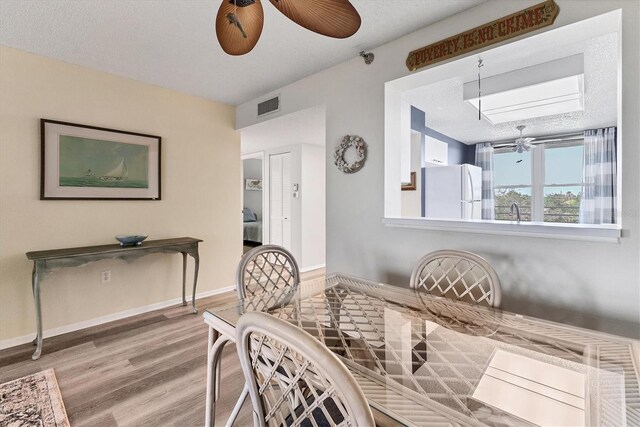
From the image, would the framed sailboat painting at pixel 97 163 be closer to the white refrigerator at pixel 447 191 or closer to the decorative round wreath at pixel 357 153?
the decorative round wreath at pixel 357 153

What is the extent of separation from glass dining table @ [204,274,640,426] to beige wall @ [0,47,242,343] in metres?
2.26

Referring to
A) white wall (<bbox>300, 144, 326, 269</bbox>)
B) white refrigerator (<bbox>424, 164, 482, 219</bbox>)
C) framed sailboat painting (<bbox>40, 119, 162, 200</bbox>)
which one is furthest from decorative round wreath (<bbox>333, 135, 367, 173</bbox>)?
white wall (<bbox>300, 144, 326, 269</bbox>)

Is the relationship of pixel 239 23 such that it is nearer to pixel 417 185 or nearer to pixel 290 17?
pixel 290 17

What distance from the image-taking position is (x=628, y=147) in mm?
1433

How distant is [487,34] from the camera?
183 cm

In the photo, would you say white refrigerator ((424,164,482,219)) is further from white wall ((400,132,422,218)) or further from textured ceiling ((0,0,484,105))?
textured ceiling ((0,0,484,105))

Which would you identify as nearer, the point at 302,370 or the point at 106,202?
the point at 302,370

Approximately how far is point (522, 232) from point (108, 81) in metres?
3.70

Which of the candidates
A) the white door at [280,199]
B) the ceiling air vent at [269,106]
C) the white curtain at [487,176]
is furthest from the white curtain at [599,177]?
the ceiling air vent at [269,106]

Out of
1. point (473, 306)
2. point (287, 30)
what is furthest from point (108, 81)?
point (473, 306)

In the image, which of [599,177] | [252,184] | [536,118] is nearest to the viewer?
[536,118]

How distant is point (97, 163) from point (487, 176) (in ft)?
21.2

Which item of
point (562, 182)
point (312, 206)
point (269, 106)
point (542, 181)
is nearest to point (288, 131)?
point (269, 106)

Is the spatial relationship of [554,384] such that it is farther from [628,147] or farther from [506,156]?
[506,156]
